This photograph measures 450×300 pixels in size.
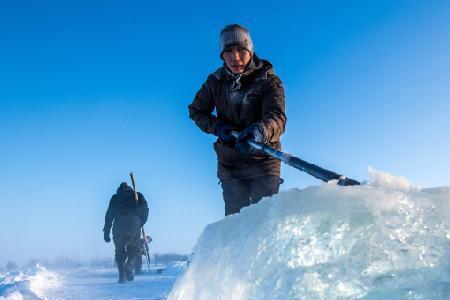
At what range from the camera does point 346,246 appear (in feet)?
3.49

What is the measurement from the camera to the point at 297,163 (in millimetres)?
2000

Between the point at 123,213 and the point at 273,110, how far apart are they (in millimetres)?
8157

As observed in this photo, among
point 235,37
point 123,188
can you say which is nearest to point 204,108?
point 235,37

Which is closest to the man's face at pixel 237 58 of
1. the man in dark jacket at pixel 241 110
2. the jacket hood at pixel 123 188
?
the man in dark jacket at pixel 241 110

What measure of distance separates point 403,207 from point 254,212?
1.29ft

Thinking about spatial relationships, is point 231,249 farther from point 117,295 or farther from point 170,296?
point 117,295

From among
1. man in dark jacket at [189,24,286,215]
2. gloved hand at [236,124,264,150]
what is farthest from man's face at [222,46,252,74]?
Answer: gloved hand at [236,124,264,150]

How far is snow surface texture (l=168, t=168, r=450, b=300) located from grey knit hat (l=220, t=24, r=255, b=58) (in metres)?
2.46

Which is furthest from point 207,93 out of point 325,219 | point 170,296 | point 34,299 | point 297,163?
point 34,299

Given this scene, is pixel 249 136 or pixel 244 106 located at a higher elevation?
pixel 244 106

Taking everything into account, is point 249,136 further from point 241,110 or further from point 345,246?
point 345,246

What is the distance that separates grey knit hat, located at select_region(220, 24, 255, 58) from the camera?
351 cm

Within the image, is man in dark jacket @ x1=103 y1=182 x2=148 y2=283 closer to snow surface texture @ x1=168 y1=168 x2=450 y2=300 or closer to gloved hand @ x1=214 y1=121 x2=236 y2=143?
gloved hand @ x1=214 y1=121 x2=236 y2=143

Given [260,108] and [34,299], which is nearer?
[260,108]
